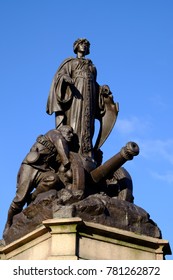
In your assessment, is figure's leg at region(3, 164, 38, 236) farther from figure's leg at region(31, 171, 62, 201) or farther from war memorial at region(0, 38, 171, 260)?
figure's leg at region(31, 171, 62, 201)

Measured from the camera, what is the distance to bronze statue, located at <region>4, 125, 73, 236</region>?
12.1 metres

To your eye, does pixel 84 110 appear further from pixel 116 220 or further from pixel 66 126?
pixel 116 220

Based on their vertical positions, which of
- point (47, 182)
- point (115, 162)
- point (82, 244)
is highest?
point (115, 162)

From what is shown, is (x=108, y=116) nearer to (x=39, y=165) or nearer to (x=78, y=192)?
(x=39, y=165)

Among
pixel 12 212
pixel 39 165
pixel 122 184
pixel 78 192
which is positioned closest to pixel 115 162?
pixel 122 184

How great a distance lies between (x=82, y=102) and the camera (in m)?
13.2

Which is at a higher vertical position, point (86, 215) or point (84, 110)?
point (84, 110)

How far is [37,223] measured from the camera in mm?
11328

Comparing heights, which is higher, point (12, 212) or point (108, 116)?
point (108, 116)

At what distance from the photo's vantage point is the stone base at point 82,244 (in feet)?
34.1

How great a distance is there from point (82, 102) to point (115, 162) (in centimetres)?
178
